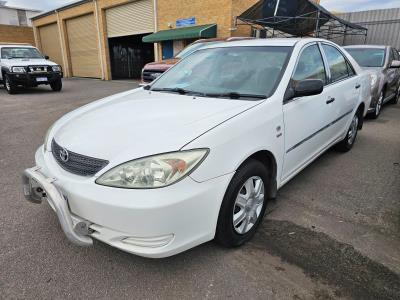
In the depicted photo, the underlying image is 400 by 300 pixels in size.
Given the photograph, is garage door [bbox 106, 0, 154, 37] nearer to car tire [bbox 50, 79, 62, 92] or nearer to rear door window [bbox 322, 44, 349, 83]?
car tire [bbox 50, 79, 62, 92]

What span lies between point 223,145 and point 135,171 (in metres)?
→ 0.60

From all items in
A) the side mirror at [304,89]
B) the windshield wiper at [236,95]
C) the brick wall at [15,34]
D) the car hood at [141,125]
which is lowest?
the car hood at [141,125]

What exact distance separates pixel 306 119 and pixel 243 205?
1204 millimetres

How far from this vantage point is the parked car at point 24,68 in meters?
11.4

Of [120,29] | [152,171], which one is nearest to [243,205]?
[152,171]

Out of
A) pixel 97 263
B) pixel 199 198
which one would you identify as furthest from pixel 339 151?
pixel 97 263

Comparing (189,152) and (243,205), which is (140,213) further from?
(243,205)

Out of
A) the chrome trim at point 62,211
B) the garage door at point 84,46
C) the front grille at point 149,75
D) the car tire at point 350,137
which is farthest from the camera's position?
the garage door at point 84,46

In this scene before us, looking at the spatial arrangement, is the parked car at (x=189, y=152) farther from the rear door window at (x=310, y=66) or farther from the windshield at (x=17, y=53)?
the windshield at (x=17, y=53)

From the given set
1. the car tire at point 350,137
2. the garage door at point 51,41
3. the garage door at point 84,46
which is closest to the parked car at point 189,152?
the car tire at point 350,137

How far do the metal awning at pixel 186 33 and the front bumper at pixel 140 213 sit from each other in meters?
12.0

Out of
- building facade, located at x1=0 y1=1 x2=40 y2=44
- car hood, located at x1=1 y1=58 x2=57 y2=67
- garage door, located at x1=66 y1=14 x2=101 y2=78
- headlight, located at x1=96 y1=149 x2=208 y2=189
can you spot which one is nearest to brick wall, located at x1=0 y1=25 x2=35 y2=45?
building facade, located at x1=0 y1=1 x2=40 y2=44

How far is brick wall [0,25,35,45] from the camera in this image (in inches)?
1047

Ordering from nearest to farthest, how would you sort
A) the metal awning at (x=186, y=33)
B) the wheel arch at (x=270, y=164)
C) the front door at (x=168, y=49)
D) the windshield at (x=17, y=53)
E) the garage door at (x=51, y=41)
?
the wheel arch at (x=270, y=164) < the windshield at (x=17, y=53) < the metal awning at (x=186, y=33) < the front door at (x=168, y=49) < the garage door at (x=51, y=41)
